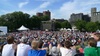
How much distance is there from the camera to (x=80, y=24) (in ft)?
366

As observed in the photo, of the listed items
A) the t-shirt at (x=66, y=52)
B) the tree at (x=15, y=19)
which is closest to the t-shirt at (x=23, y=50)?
the t-shirt at (x=66, y=52)

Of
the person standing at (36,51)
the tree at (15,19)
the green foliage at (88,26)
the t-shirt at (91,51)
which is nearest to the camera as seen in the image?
the t-shirt at (91,51)

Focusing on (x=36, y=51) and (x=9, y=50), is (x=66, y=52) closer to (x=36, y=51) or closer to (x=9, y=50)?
(x=36, y=51)

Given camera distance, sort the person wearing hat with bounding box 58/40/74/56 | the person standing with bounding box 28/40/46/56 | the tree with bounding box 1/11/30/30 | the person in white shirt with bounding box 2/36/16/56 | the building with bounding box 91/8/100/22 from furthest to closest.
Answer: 1. the building with bounding box 91/8/100/22
2. the tree with bounding box 1/11/30/30
3. the person in white shirt with bounding box 2/36/16/56
4. the person wearing hat with bounding box 58/40/74/56
5. the person standing with bounding box 28/40/46/56

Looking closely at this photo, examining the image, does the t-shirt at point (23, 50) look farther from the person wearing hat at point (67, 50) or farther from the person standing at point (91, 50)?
the person standing at point (91, 50)

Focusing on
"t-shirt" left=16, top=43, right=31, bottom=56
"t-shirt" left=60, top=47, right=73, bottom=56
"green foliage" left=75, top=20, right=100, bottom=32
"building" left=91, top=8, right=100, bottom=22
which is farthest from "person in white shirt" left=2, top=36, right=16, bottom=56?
"building" left=91, top=8, right=100, bottom=22

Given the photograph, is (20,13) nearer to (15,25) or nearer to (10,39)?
(15,25)

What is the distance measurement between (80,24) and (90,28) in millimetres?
5222

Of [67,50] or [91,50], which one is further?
[67,50]

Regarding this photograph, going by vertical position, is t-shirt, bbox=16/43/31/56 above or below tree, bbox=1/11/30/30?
below

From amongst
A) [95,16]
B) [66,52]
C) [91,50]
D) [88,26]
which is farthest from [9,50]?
[95,16]

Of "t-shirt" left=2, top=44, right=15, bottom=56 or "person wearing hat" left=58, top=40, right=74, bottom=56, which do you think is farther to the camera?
"t-shirt" left=2, top=44, right=15, bottom=56

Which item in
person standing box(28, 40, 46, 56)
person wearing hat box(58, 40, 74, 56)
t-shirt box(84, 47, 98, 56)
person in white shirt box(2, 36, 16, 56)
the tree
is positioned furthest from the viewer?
the tree

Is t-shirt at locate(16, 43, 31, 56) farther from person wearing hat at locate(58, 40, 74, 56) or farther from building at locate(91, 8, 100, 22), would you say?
building at locate(91, 8, 100, 22)
